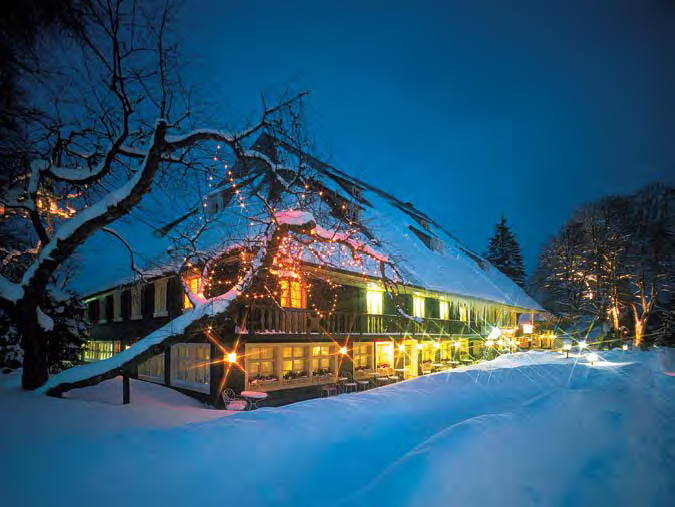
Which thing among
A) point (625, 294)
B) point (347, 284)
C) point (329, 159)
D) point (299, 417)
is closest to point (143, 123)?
point (329, 159)

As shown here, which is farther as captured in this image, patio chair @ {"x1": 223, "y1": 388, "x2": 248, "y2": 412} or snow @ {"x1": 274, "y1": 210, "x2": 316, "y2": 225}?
patio chair @ {"x1": 223, "y1": 388, "x2": 248, "y2": 412}

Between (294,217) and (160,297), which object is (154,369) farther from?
(294,217)

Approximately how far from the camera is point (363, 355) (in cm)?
1881

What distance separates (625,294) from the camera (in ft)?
A: 96.6

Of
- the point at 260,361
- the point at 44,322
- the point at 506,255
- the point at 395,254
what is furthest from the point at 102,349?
the point at 506,255

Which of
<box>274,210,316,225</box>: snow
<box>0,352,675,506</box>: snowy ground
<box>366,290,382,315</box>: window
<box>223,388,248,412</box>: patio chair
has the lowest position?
<box>223,388,248,412</box>: patio chair

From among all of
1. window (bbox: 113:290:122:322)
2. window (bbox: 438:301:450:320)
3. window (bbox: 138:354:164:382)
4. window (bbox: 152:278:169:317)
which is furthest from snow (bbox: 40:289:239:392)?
window (bbox: 438:301:450:320)

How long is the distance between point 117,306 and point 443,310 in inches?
726

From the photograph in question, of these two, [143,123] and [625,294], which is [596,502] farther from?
[625,294]

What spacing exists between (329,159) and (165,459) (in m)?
7.22

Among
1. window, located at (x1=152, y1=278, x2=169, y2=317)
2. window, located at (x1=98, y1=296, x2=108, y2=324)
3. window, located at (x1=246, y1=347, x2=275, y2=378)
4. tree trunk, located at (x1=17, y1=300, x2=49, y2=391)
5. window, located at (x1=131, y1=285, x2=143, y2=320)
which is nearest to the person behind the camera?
tree trunk, located at (x1=17, y1=300, x2=49, y2=391)

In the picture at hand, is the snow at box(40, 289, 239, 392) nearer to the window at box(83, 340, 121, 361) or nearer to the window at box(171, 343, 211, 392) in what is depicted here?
the window at box(171, 343, 211, 392)

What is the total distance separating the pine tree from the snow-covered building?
86.3 ft

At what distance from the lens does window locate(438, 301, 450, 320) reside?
23.4 meters
